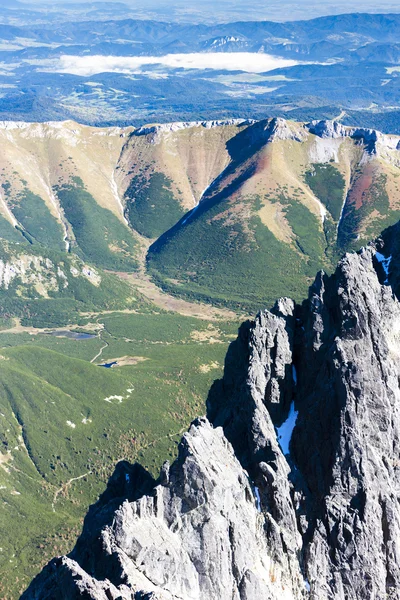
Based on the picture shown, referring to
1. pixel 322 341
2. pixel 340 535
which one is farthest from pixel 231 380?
pixel 340 535

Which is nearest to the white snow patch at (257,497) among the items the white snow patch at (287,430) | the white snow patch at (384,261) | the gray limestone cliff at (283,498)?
the gray limestone cliff at (283,498)

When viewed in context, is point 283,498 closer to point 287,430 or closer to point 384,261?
point 287,430

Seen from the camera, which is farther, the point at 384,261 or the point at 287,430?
the point at 384,261

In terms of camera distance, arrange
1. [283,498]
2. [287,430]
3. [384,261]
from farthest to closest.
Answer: [384,261]
[287,430]
[283,498]

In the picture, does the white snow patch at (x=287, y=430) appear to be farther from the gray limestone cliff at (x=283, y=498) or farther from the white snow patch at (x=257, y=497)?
the white snow patch at (x=257, y=497)

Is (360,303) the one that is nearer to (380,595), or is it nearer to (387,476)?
(387,476)

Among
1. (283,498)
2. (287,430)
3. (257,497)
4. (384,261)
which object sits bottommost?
(257,497)

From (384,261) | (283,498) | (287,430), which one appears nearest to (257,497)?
(283,498)
